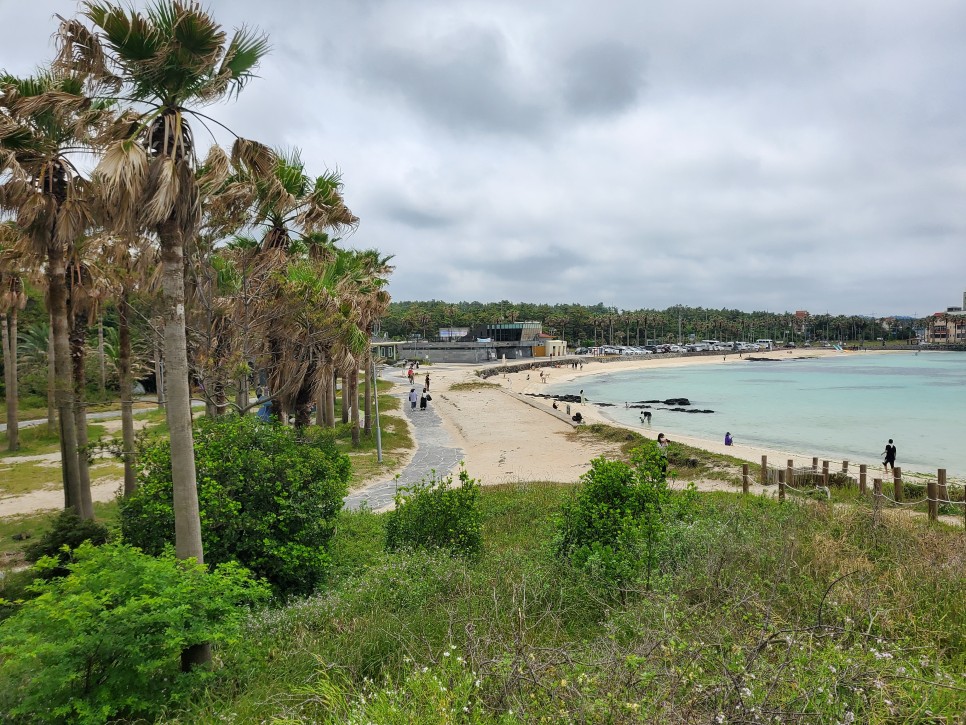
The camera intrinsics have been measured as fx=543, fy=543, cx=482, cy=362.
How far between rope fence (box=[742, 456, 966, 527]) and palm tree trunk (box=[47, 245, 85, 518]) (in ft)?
51.1

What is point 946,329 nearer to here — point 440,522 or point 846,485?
point 846,485

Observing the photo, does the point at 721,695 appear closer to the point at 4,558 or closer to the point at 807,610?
the point at 807,610

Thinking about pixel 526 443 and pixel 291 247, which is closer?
pixel 291 247

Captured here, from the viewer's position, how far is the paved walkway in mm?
17062

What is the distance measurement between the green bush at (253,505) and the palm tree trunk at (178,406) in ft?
6.67

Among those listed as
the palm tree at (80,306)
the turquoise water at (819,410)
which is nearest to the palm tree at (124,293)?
the palm tree at (80,306)

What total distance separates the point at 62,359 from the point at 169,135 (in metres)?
7.21

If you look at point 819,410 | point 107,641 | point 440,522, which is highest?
point 107,641

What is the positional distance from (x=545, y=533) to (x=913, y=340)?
23186cm

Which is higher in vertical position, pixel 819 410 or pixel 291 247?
pixel 291 247

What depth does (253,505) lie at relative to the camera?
8320mm

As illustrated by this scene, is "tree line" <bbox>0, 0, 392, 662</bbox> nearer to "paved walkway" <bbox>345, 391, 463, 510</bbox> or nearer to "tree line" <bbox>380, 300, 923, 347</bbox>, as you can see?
"paved walkway" <bbox>345, 391, 463, 510</bbox>

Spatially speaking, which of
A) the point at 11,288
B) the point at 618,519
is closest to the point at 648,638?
the point at 618,519

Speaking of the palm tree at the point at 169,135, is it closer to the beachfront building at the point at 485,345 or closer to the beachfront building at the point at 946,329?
the beachfront building at the point at 485,345
